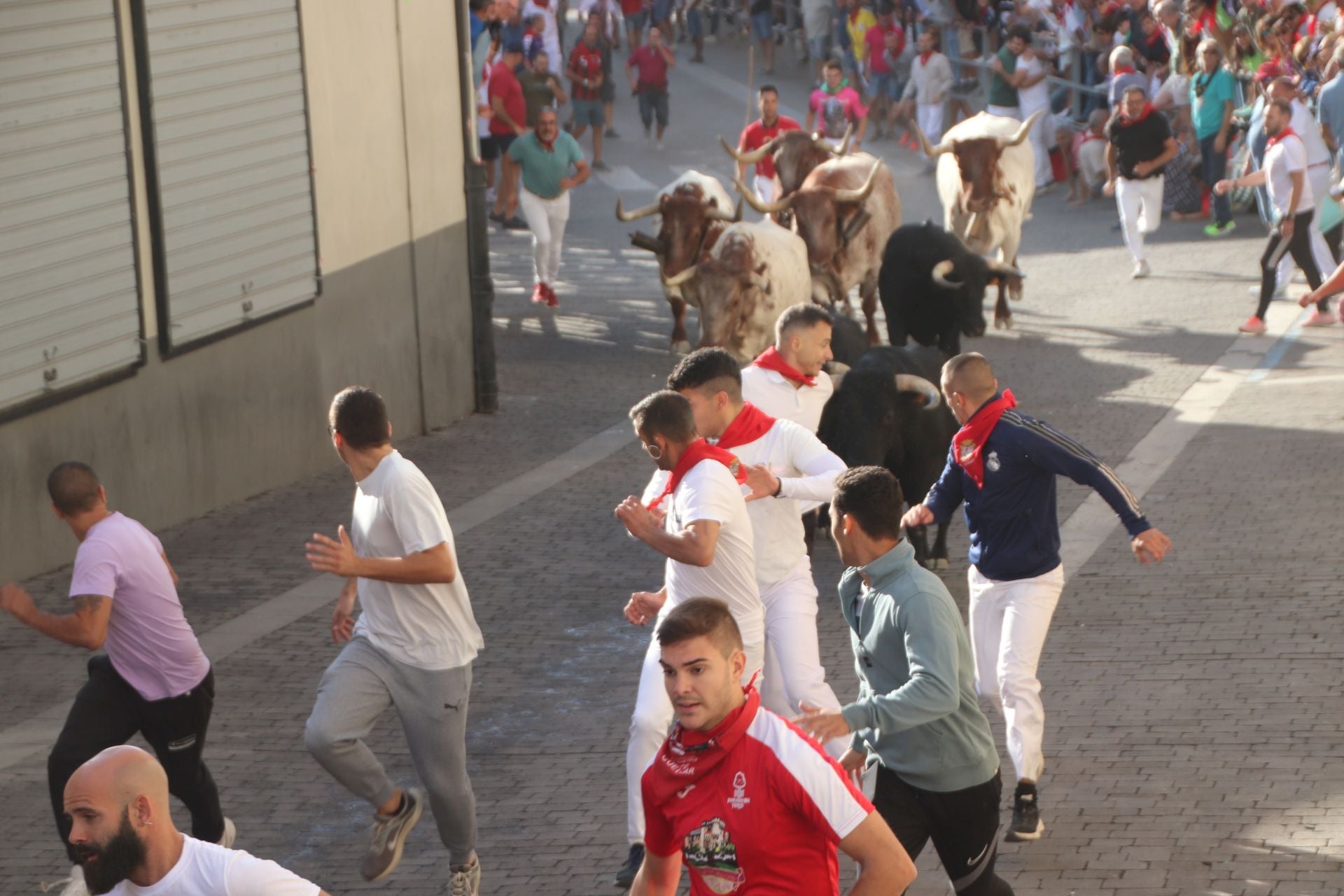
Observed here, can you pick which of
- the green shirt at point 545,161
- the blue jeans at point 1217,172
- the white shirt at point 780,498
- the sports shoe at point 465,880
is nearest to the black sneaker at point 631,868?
the sports shoe at point 465,880

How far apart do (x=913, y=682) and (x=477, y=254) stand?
1181 cm

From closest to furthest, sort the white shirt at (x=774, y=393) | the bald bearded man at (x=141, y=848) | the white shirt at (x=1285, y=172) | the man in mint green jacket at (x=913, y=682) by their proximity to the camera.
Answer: the bald bearded man at (x=141, y=848)
the man in mint green jacket at (x=913, y=682)
the white shirt at (x=774, y=393)
the white shirt at (x=1285, y=172)

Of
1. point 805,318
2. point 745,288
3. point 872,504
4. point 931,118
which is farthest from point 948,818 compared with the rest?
point 931,118

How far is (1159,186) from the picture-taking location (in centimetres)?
1995

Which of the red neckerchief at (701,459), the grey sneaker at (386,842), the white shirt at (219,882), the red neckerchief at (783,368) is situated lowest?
the grey sneaker at (386,842)

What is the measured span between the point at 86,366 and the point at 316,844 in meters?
5.50

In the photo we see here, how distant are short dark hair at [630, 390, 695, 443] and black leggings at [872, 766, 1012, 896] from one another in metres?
1.44

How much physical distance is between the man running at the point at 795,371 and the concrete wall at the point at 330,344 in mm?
5188

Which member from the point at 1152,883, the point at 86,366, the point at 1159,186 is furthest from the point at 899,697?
the point at 1159,186

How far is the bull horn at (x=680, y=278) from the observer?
1681cm

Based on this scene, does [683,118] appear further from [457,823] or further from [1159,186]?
[457,823]

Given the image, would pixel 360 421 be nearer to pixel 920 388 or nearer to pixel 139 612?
pixel 139 612

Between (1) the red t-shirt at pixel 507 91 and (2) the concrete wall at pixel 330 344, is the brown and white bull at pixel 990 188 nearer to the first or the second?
(2) the concrete wall at pixel 330 344

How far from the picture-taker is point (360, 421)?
6.65 meters
